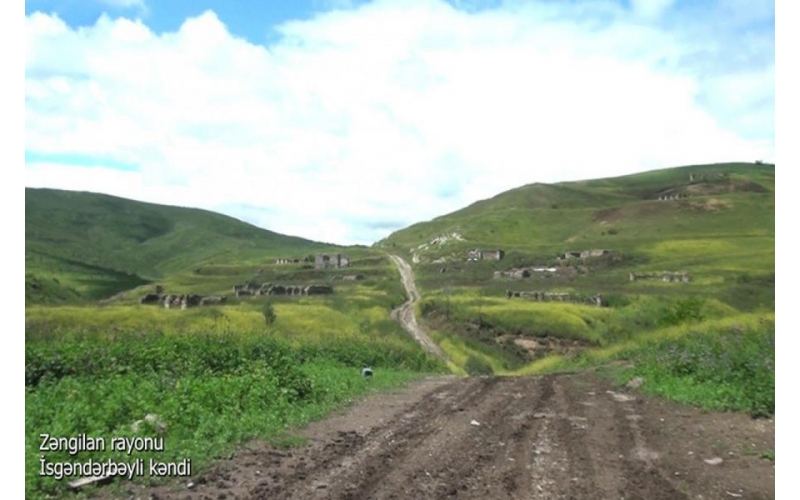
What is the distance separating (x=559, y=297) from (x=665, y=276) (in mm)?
16390

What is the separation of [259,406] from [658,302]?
50.0 metres

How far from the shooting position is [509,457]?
9734 mm

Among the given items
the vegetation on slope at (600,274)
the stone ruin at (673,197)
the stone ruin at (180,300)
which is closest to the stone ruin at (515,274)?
the vegetation on slope at (600,274)

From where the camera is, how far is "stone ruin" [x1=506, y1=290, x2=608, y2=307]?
64175mm

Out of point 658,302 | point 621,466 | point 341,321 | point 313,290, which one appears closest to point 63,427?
point 621,466

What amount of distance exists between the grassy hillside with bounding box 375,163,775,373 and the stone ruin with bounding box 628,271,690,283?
0.88m

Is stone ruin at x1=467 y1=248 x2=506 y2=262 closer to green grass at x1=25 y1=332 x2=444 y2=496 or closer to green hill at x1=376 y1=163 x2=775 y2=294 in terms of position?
green hill at x1=376 y1=163 x2=775 y2=294

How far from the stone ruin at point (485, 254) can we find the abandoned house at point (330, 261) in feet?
74.7

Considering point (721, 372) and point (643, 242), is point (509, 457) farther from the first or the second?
point (643, 242)

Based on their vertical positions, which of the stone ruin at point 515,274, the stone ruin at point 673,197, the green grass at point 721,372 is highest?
the stone ruin at point 673,197

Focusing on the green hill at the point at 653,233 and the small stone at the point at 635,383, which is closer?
the small stone at the point at 635,383

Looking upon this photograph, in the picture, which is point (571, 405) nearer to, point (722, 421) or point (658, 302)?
point (722, 421)

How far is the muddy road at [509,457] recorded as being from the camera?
8.08 m

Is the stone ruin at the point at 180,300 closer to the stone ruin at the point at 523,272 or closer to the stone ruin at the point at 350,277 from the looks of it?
the stone ruin at the point at 350,277
